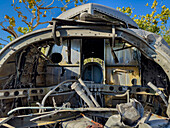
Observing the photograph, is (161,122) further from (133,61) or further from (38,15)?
(38,15)

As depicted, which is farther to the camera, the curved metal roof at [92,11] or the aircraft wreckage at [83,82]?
the curved metal roof at [92,11]

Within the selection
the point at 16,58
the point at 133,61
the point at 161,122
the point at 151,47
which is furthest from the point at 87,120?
the point at 133,61

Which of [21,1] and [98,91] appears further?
[21,1]

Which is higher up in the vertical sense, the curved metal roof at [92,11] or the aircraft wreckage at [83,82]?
the curved metal roof at [92,11]

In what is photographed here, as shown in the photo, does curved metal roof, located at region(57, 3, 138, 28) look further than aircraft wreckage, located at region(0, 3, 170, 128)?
Yes

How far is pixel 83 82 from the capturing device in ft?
17.4

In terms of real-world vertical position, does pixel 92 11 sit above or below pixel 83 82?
above

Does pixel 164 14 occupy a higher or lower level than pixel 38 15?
higher

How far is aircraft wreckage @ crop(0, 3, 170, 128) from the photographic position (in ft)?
12.4

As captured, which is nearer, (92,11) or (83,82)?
(83,82)

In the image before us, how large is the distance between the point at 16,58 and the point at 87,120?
4.10 meters

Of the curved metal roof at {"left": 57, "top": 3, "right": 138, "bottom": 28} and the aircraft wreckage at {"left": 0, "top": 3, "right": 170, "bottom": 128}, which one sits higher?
the curved metal roof at {"left": 57, "top": 3, "right": 138, "bottom": 28}

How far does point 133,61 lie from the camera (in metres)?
8.13

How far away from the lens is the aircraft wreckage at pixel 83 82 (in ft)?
12.4
